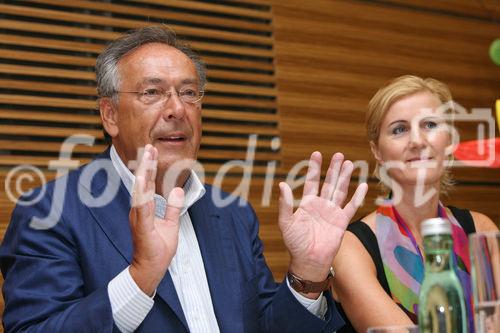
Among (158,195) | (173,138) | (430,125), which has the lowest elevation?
(158,195)

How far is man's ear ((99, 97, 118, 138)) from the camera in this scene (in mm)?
2158

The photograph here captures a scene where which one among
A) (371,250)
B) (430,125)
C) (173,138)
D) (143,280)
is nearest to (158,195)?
(173,138)

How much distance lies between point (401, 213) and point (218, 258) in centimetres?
78

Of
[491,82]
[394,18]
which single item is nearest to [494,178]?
[491,82]

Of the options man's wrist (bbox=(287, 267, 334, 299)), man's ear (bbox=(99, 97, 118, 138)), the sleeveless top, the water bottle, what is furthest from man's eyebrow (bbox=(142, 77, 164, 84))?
the water bottle

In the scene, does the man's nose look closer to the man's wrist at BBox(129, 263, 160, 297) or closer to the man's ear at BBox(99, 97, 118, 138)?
→ the man's ear at BBox(99, 97, 118, 138)

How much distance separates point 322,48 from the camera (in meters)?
3.68

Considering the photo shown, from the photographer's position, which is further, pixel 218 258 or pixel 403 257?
pixel 403 257

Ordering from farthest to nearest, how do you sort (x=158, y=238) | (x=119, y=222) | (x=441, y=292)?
(x=119, y=222) < (x=158, y=238) < (x=441, y=292)

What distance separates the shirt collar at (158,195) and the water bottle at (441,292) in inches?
42.8

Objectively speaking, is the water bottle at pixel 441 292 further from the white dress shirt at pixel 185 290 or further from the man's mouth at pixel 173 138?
the man's mouth at pixel 173 138

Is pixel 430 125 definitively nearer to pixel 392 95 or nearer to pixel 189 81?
pixel 392 95

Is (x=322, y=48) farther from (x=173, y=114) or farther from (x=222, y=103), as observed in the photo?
(x=173, y=114)

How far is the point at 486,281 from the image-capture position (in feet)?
3.37
